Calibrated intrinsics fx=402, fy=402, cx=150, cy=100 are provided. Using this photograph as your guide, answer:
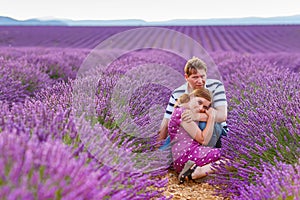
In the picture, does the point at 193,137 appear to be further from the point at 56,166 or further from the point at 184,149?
the point at 56,166

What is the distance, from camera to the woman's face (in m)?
3.04

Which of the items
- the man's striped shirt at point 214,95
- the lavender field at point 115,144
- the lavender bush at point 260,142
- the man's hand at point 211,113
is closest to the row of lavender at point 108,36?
the lavender field at point 115,144

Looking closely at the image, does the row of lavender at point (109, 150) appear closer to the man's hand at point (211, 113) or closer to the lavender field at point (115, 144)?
the lavender field at point (115, 144)

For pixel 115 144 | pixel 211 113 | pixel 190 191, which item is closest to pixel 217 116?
pixel 211 113

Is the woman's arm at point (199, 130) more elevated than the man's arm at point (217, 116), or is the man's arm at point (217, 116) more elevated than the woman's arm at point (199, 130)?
the man's arm at point (217, 116)

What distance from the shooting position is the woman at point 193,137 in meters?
2.93

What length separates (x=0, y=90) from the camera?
372cm

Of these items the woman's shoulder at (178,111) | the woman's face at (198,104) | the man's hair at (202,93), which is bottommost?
the woman's shoulder at (178,111)

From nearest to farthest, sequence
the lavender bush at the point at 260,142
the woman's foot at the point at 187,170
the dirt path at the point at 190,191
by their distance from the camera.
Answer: the lavender bush at the point at 260,142
the dirt path at the point at 190,191
the woman's foot at the point at 187,170

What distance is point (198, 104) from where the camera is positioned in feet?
10.00

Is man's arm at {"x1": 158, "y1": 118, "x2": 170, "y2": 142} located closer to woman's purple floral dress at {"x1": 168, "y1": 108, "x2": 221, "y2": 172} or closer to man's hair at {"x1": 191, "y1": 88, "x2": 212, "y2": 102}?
woman's purple floral dress at {"x1": 168, "y1": 108, "x2": 221, "y2": 172}

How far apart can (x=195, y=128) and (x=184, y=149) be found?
18cm

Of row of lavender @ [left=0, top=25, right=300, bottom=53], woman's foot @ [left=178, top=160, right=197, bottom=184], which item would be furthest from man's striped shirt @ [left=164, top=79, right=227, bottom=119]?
row of lavender @ [left=0, top=25, right=300, bottom=53]

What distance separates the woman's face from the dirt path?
1.79ft
